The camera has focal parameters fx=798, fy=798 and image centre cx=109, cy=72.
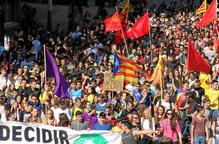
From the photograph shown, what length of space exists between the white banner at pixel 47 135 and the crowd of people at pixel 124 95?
34 cm

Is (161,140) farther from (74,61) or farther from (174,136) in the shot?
(74,61)

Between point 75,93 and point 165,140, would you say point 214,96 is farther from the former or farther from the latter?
point 75,93

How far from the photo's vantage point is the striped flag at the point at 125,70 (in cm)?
1673

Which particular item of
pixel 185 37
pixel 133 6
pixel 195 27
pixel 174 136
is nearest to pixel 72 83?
pixel 174 136

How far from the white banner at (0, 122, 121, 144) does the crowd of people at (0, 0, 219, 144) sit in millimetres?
338

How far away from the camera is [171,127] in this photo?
1379 cm

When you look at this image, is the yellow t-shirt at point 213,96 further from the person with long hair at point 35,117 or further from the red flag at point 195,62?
the person with long hair at point 35,117

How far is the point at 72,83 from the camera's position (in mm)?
17219

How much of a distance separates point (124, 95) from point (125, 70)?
3.31ft

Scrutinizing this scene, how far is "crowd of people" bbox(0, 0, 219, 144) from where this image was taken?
13.9 metres

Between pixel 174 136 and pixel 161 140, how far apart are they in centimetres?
24

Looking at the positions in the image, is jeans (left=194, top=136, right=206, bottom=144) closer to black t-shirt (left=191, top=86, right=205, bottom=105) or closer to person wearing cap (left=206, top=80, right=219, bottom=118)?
person wearing cap (left=206, top=80, right=219, bottom=118)

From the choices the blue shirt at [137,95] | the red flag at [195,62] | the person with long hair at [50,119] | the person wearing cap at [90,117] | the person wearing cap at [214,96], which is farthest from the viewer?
the red flag at [195,62]

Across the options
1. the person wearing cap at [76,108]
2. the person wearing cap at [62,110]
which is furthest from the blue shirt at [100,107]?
the person wearing cap at [62,110]
